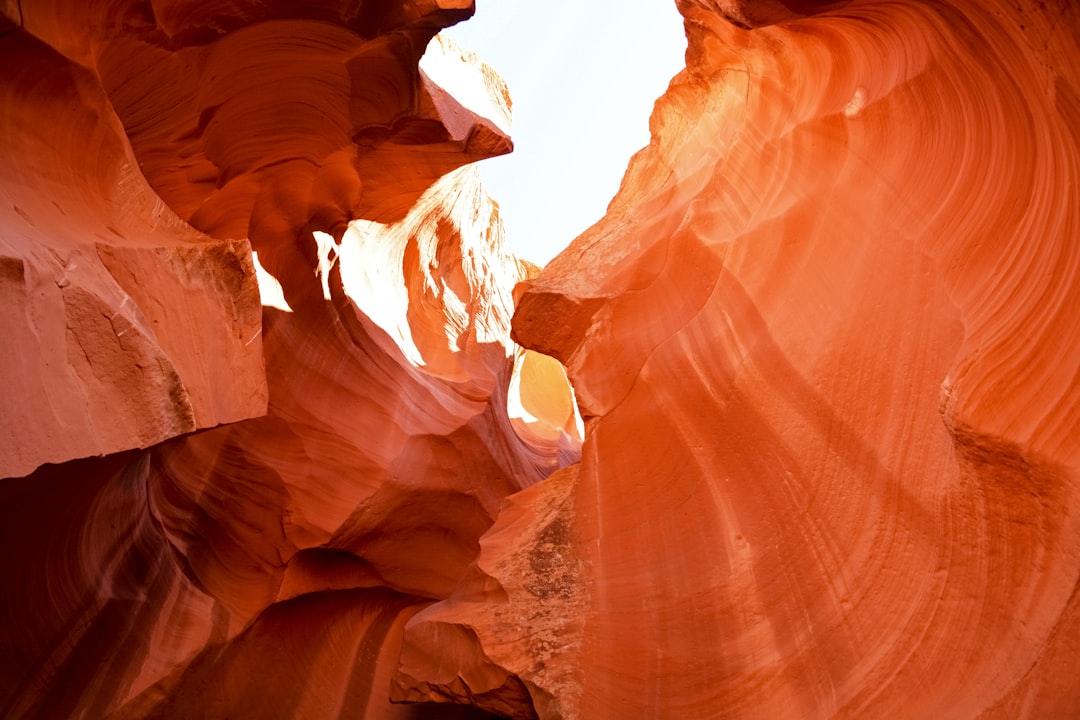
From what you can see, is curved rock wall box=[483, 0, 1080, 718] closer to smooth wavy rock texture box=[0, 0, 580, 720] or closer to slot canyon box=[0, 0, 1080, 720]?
slot canyon box=[0, 0, 1080, 720]

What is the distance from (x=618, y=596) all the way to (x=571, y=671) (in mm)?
462

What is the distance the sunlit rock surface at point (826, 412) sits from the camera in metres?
2.88

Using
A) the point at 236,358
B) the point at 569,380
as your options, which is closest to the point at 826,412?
the point at 569,380

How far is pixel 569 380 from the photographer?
17.9 feet

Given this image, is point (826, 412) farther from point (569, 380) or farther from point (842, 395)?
point (569, 380)

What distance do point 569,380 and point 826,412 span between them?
1.98m

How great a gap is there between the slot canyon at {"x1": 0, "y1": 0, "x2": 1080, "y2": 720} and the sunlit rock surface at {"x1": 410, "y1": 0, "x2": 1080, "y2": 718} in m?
0.02

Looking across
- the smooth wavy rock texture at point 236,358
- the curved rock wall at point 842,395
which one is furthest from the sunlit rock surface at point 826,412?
the smooth wavy rock texture at point 236,358

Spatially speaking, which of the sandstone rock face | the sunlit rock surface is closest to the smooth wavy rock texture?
the sandstone rock face

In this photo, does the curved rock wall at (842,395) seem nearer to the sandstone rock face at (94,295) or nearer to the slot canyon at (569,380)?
the slot canyon at (569,380)

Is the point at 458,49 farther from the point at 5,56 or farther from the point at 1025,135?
the point at 1025,135

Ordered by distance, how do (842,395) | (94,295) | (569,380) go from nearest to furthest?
(94,295) → (842,395) → (569,380)

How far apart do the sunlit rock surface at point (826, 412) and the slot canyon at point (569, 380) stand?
0.06 feet

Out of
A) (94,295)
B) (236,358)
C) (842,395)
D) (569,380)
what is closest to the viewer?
(94,295)
